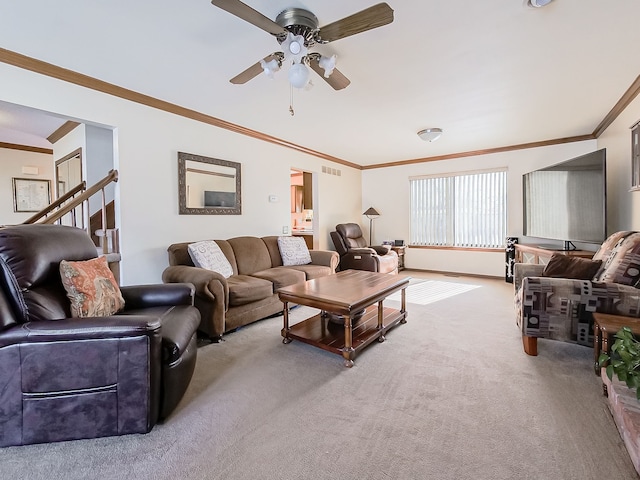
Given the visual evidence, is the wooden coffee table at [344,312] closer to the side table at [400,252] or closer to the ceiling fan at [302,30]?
the ceiling fan at [302,30]

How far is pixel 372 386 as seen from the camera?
6.76ft

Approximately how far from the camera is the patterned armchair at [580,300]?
2137 mm

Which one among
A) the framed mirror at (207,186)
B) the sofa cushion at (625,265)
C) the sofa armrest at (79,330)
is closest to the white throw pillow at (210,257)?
the framed mirror at (207,186)

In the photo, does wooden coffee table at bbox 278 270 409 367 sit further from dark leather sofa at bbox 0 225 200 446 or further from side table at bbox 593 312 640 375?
side table at bbox 593 312 640 375

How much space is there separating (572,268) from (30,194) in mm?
7659

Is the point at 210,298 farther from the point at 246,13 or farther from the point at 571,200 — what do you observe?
the point at 571,200

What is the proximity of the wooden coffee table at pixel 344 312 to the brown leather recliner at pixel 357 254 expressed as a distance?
1.88 metres

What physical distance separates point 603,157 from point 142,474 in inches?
183

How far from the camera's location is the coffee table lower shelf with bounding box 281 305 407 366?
2.50 meters

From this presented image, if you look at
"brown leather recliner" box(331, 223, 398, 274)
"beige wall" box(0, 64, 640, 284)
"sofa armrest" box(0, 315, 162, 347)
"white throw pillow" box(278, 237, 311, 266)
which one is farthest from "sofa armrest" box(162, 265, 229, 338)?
"brown leather recliner" box(331, 223, 398, 274)

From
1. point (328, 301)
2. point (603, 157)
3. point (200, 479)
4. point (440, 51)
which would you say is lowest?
point (200, 479)

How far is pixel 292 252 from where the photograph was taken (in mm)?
4391

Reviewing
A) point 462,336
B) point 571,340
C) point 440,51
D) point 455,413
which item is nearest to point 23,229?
point 455,413

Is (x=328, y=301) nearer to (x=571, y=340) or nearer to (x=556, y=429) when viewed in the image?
(x=556, y=429)
